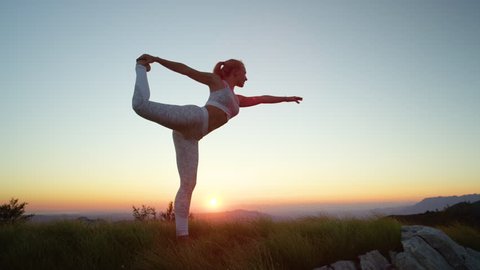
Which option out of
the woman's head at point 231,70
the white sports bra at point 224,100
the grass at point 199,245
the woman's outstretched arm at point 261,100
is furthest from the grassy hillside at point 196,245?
the woman's head at point 231,70

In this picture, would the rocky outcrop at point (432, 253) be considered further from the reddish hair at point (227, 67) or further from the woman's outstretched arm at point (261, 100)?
the reddish hair at point (227, 67)

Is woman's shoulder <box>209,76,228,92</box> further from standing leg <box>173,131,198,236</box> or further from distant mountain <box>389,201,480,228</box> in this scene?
distant mountain <box>389,201,480,228</box>

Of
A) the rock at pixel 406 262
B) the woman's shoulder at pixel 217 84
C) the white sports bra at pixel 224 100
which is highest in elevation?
the woman's shoulder at pixel 217 84

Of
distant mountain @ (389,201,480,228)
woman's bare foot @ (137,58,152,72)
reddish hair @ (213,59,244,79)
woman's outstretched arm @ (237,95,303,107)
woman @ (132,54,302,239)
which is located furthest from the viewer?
distant mountain @ (389,201,480,228)

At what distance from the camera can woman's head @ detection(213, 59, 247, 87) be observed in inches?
231

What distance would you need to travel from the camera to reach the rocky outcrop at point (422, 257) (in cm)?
481

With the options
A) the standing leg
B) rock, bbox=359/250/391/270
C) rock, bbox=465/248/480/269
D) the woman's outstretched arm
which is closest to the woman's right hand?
the standing leg

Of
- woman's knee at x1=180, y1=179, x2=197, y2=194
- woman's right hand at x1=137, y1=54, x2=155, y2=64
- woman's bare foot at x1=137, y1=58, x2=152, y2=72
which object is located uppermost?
woman's right hand at x1=137, y1=54, x2=155, y2=64

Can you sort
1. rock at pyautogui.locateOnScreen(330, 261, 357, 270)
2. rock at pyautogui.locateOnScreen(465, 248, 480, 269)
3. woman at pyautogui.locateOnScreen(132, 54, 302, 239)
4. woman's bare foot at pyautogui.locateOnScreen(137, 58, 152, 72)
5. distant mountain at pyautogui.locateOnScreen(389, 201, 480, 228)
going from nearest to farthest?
1. rock at pyautogui.locateOnScreen(330, 261, 357, 270)
2. woman at pyautogui.locateOnScreen(132, 54, 302, 239)
3. woman's bare foot at pyautogui.locateOnScreen(137, 58, 152, 72)
4. rock at pyautogui.locateOnScreen(465, 248, 480, 269)
5. distant mountain at pyautogui.locateOnScreen(389, 201, 480, 228)

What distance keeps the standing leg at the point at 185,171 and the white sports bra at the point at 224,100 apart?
2.22 ft

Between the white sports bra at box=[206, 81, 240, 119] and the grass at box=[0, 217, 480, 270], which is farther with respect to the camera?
the white sports bra at box=[206, 81, 240, 119]

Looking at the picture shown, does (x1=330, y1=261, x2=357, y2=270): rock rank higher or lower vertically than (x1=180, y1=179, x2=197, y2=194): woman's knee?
lower

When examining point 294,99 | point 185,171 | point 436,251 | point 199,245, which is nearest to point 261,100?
point 294,99

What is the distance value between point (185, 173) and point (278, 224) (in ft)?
8.30
